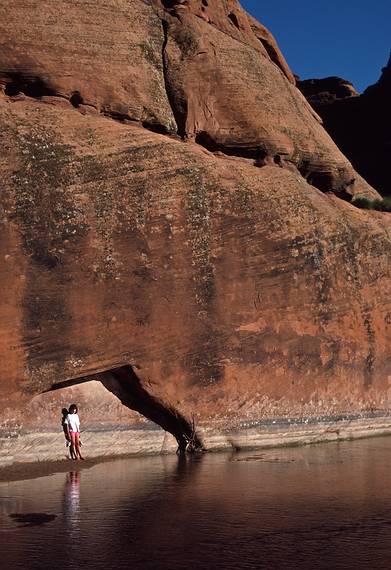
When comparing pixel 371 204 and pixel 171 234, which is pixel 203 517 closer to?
pixel 171 234

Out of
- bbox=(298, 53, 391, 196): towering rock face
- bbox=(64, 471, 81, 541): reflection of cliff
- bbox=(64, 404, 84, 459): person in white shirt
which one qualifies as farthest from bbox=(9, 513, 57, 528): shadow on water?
bbox=(298, 53, 391, 196): towering rock face

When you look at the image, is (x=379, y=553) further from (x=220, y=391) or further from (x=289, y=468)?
(x=220, y=391)

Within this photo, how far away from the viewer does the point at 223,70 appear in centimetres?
2559

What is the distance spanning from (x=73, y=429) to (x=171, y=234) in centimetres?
538

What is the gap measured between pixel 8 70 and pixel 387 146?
37815 millimetres

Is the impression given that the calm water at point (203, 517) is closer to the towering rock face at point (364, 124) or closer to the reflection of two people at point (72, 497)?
the reflection of two people at point (72, 497)

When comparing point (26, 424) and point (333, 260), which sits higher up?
point (333, 260)

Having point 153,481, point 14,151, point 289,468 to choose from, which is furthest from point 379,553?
point 14,151

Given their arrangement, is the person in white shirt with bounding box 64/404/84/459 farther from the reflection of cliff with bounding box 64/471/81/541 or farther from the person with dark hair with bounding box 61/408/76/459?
the reflection of cliff with bounding box 64/471/81/541

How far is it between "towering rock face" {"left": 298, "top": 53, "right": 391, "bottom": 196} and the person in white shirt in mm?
37797

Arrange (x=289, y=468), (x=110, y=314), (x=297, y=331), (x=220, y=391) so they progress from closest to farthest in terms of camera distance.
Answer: (x=289, y=468), (x=110, y=314), (x=220, y=391), (x=297, y=331)

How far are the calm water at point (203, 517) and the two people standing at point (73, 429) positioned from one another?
1011 mm

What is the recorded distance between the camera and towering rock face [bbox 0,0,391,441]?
65.3 ft

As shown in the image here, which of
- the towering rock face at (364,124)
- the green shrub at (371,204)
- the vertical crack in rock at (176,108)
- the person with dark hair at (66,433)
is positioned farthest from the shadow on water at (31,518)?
the towering rock face at (364,124)
